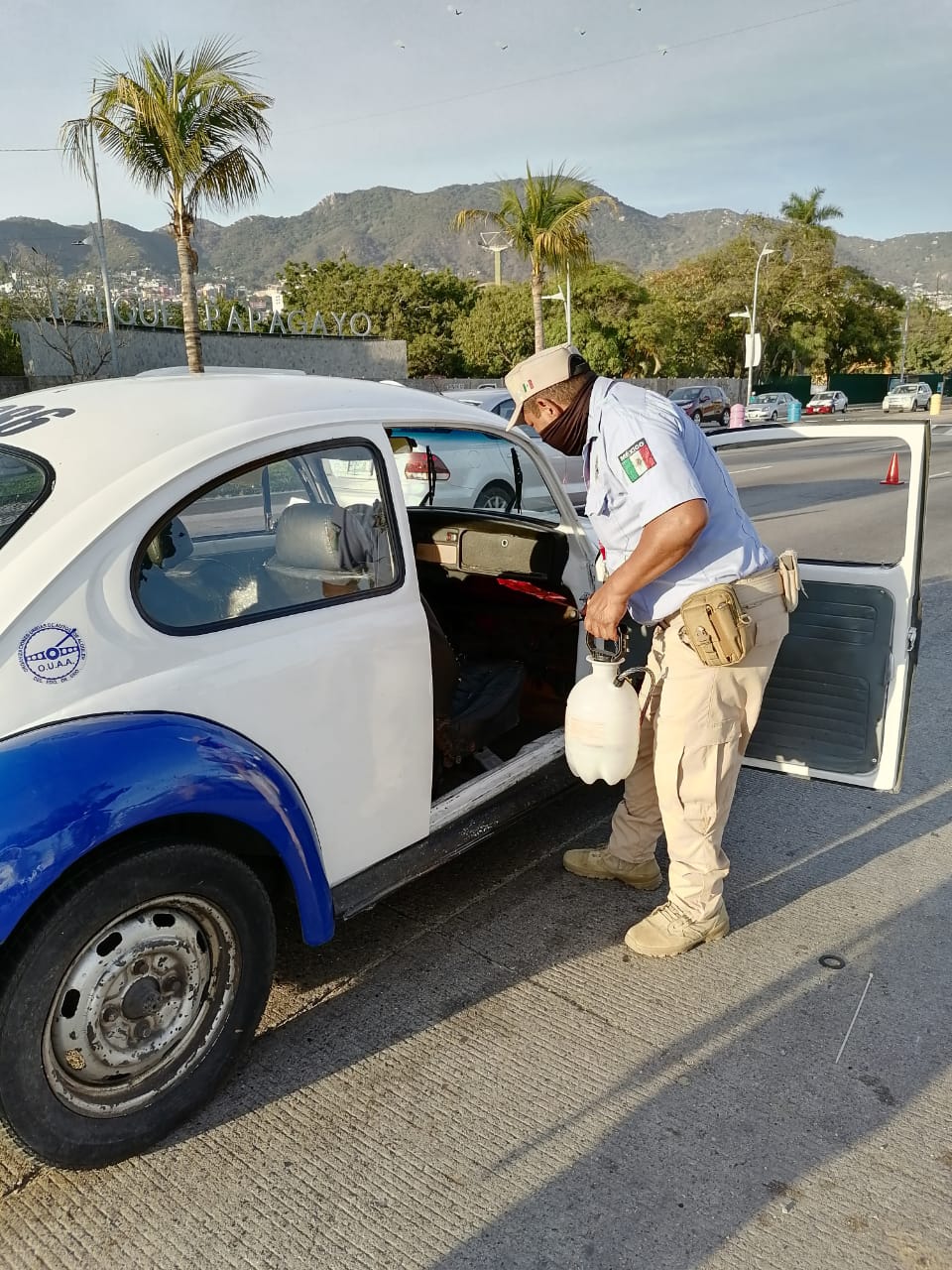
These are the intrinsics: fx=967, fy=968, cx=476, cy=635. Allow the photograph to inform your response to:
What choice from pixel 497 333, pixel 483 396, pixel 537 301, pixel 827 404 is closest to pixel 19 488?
pixel 483 396

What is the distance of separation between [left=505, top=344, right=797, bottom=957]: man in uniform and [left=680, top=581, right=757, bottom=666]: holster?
0.18ft

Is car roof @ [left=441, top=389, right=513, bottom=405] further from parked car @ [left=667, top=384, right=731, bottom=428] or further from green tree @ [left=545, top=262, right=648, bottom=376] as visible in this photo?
green tree @ [left=545, top=262, right=648, bottom=376]

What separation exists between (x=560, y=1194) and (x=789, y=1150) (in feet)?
1.89

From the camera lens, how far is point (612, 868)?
357 cm

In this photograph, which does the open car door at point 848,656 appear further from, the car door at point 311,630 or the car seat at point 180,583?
the car seat at point 180,583

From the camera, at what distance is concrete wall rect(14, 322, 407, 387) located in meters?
24.2

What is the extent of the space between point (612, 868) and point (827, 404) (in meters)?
53.1

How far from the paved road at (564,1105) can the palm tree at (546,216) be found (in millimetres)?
22192

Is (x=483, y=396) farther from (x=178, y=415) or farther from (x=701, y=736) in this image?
(x=178, y=415)

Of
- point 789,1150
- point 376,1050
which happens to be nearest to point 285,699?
point 376,1050

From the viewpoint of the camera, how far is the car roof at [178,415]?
2338 mm

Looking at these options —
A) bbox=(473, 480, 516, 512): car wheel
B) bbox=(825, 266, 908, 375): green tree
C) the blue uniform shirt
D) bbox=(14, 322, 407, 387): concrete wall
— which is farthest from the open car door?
bbox=(825, 266, 908, 375): green tree

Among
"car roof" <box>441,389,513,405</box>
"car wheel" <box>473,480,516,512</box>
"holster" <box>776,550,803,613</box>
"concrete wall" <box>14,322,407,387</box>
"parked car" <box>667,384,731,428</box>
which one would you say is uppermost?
"concrete wall" <box>14,322,407,387</box>

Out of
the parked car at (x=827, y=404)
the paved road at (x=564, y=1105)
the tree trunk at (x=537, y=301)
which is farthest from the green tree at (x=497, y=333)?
the paved road at (x=564, y=1105)
